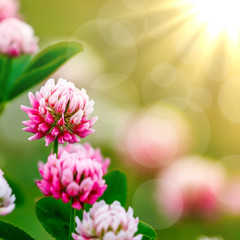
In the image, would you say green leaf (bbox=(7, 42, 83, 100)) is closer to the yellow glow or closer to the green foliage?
the green foliage

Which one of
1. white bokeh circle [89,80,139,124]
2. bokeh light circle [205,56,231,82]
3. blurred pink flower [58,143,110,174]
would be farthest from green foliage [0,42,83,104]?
bokeh light circle [205,56,231,82]

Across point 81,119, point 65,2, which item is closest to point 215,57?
point 65,2

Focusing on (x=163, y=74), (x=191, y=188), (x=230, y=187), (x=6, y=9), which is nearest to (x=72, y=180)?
(x=6, y=9)

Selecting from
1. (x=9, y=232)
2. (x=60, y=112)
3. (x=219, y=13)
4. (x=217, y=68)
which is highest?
(x=219, y=13)

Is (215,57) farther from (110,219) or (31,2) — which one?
(110,219)

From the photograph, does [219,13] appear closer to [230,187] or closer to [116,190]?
[230,187]

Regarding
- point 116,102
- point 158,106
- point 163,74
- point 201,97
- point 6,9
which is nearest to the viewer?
point 6,9

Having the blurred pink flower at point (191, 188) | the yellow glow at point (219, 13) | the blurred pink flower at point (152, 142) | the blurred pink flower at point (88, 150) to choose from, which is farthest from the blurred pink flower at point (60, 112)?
the yellow glow at point (219, 13)
